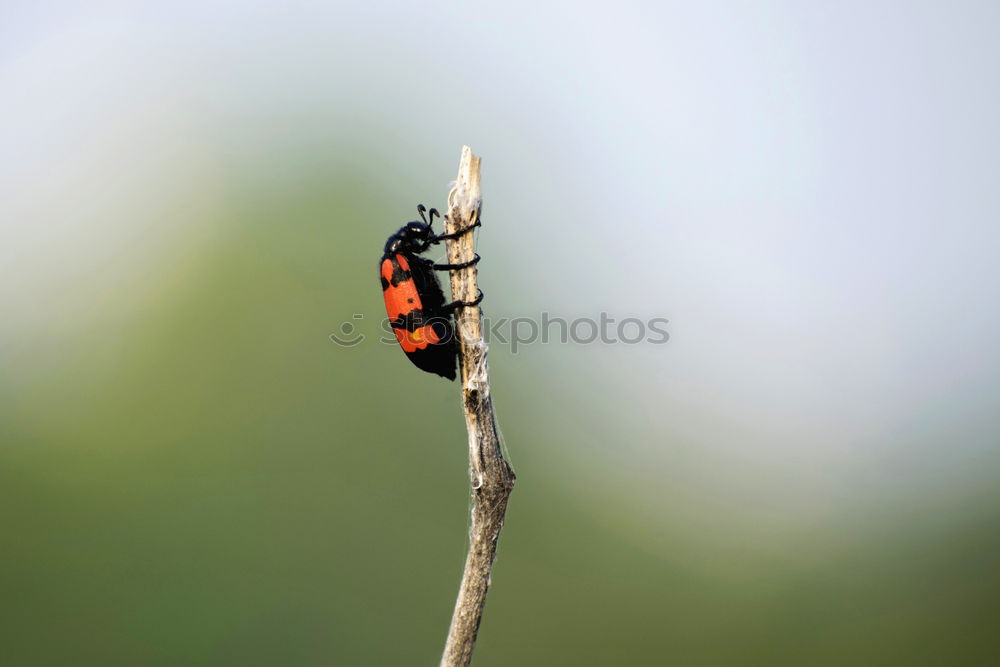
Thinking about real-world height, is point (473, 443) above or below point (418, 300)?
below

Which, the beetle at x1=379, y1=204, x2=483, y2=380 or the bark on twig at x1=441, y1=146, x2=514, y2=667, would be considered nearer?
the bark on twig at x1=441, y1=146, x2=514, y2=667

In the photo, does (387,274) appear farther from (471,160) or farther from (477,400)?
(477,400)

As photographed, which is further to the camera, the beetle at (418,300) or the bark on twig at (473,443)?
the beetle at (418,300)

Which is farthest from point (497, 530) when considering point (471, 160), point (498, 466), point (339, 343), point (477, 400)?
point (339, 343)

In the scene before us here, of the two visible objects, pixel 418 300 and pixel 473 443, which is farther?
pixel 418 300
